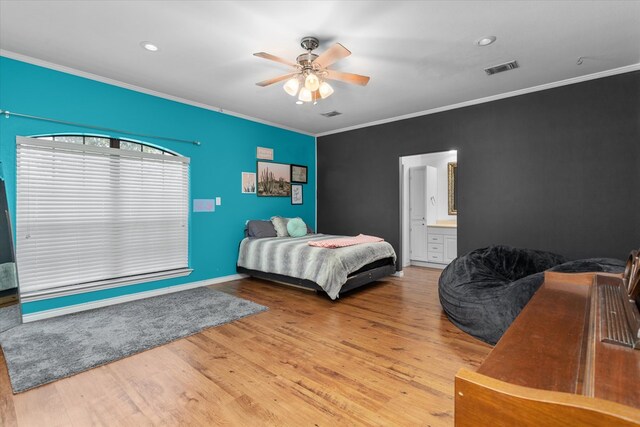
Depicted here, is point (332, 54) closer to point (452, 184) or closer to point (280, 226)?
point (280, 226)

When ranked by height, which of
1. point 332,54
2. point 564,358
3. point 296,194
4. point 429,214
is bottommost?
point 564,358

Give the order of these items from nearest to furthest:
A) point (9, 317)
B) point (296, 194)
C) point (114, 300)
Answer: point (9, 317)
point (114, 300)
point (296, 194)

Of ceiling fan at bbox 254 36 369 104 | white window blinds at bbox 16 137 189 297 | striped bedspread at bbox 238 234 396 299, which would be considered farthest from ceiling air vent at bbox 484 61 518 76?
white window blinds at bbox 16 137 189 297

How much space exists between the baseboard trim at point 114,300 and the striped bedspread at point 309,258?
1.86 ft

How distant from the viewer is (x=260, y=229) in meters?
5.19

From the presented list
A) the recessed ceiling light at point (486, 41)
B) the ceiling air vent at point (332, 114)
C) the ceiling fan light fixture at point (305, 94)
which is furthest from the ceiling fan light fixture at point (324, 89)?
the ceiling air vent at point (332, 114)

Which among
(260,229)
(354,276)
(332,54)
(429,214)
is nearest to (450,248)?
(429,214)

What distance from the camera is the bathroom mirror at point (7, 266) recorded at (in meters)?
3.13

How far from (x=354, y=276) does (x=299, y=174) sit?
279 centimetres

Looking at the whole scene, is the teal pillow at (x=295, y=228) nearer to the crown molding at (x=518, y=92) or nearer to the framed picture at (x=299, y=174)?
the framed picture at (x=299, y=174)

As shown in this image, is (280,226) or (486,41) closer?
(486,41)

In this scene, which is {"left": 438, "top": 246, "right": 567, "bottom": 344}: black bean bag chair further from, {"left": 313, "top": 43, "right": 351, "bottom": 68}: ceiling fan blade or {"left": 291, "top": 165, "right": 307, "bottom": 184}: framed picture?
{"left": 291, "top": 165, "right": 307, "bottom": 184}: framed picture

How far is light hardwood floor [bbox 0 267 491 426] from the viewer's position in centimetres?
181

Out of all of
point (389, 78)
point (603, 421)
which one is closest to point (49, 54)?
point (389, 78)
